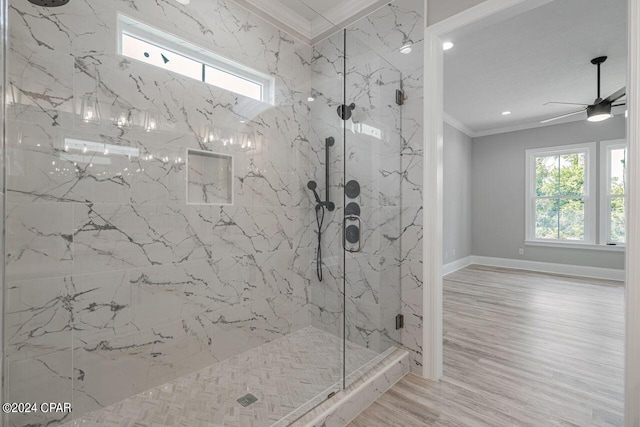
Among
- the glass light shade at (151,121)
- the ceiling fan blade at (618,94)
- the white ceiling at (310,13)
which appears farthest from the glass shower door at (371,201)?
the ceiling fan blade at (618,94)

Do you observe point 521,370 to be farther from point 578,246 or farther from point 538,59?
point 578,246

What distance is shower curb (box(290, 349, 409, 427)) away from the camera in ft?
4.89

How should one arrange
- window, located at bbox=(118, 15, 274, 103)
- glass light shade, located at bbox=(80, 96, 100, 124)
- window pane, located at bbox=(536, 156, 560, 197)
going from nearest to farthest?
1. glass light shade, located at bbox=(80, 96, 100, 124)
2. window, located at bbox=(118, 15, 274, 103)
3. window pane, located at bbox=(536, 156, 560, 197)

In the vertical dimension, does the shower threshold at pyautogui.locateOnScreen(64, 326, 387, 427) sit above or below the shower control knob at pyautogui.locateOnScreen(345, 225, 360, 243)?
below

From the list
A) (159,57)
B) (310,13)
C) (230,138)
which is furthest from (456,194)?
(159,57)

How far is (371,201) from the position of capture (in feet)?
7.04

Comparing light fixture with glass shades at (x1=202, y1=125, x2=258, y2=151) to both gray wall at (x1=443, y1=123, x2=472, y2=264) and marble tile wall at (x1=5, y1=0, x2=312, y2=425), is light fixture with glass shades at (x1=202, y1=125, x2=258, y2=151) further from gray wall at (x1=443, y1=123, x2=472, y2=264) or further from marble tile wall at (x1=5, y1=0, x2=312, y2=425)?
gray wall at (x1=443, y1=123, x2=472, y2=264)

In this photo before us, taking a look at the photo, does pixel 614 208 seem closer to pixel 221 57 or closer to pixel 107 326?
pixel 221 57

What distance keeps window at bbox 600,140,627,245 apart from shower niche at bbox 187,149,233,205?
6.36 metres

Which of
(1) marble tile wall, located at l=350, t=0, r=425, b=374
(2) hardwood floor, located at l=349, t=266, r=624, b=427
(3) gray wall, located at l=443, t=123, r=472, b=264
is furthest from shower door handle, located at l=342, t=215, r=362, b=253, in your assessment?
(3) gray wall, located at l=443, t=123, r=472, b=264

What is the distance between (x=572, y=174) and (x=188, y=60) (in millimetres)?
6636

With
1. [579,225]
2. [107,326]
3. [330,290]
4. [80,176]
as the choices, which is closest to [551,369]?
[330,290]

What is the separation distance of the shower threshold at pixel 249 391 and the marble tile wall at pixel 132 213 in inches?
3.4

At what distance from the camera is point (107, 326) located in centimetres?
167
